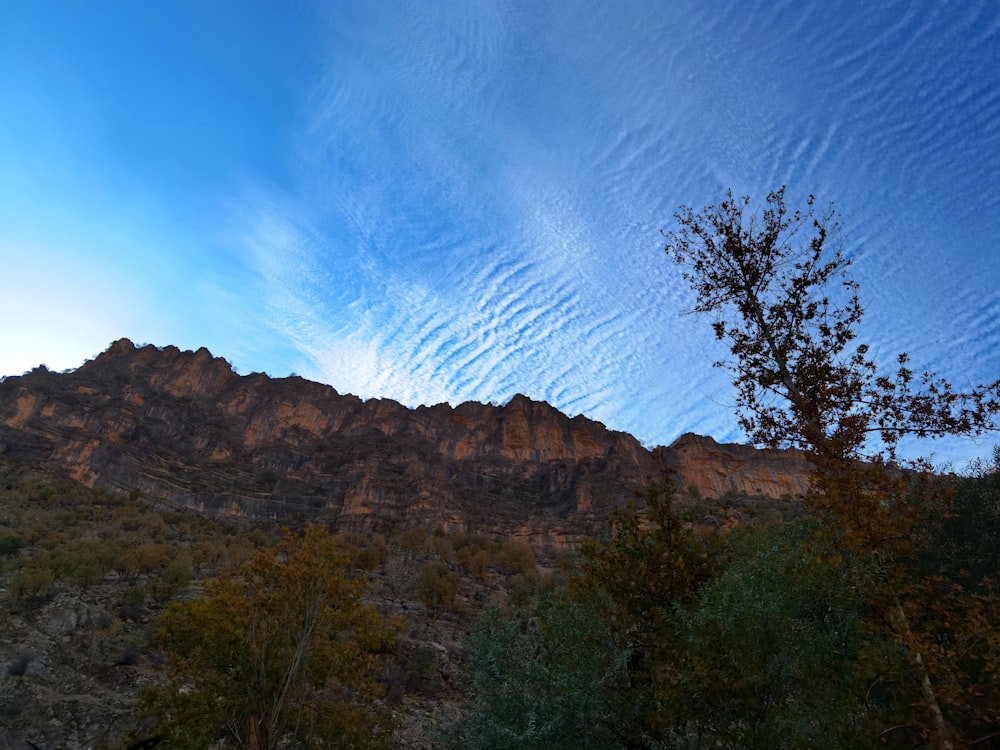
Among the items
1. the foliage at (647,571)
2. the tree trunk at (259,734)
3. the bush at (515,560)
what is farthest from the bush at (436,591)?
the foliage at (647,571)

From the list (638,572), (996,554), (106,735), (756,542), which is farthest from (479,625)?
(106,735)

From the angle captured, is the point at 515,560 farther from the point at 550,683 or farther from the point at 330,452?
the point at 550,683

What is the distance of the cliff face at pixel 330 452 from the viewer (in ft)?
239

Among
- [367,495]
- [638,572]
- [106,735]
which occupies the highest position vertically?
[367,495]

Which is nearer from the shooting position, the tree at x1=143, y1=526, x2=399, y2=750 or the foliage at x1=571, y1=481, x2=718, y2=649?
the foliage at x1=571, y1=481, x2=718, y2=649

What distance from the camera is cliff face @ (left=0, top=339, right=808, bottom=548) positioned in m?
72.9

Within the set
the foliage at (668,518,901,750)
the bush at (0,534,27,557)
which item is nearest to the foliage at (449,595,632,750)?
the foliage at (668,518,901,750)

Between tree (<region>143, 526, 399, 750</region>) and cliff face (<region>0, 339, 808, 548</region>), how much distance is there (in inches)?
2402

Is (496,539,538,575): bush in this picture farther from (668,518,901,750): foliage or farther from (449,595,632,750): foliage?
(668,518,901,750): foliage

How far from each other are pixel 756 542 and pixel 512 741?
195 inches

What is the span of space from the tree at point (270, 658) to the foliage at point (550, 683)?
3635 mm

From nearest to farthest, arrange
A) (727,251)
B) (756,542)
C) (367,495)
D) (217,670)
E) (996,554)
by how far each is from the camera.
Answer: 1. (727,251)
2. (756,542)
3. (996,554)
4. (217,670)
5. (367,495)

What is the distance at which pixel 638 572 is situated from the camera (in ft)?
31.8

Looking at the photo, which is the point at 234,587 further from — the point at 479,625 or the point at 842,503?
the point at 842,503
